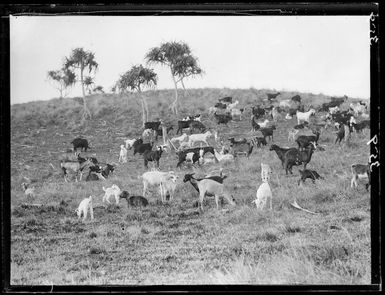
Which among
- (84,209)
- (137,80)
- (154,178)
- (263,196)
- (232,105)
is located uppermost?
(137,80)

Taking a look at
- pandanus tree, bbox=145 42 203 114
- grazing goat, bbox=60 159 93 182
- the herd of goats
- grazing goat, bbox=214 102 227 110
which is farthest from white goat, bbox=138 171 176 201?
pandanus tree, bbox=145 42 203 114

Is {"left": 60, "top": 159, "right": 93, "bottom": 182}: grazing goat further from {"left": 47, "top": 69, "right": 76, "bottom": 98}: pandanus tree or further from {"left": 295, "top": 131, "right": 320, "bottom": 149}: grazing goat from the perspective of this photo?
{"left": 295, "top": 131, "right": 320, "bottom": 149}: grazing goat

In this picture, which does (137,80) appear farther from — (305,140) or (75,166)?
(305,140)

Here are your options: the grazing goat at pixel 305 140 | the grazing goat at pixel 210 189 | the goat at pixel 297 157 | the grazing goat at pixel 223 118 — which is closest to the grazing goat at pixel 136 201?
the grazing goat at pixel 210 189

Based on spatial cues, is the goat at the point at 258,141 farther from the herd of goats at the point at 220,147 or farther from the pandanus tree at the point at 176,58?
the pandanus tree at the point at 176,58

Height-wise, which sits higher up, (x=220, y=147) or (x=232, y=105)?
(x=232, y=105)

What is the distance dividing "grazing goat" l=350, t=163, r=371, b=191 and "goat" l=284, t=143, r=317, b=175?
53 centimetres

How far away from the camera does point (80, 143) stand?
307 inches

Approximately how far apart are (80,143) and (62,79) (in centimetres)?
80

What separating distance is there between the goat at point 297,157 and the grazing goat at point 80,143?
95.0 inches

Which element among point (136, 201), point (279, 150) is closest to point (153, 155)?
point (136, 201)

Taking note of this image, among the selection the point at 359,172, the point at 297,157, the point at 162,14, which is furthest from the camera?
the point at 297,157
